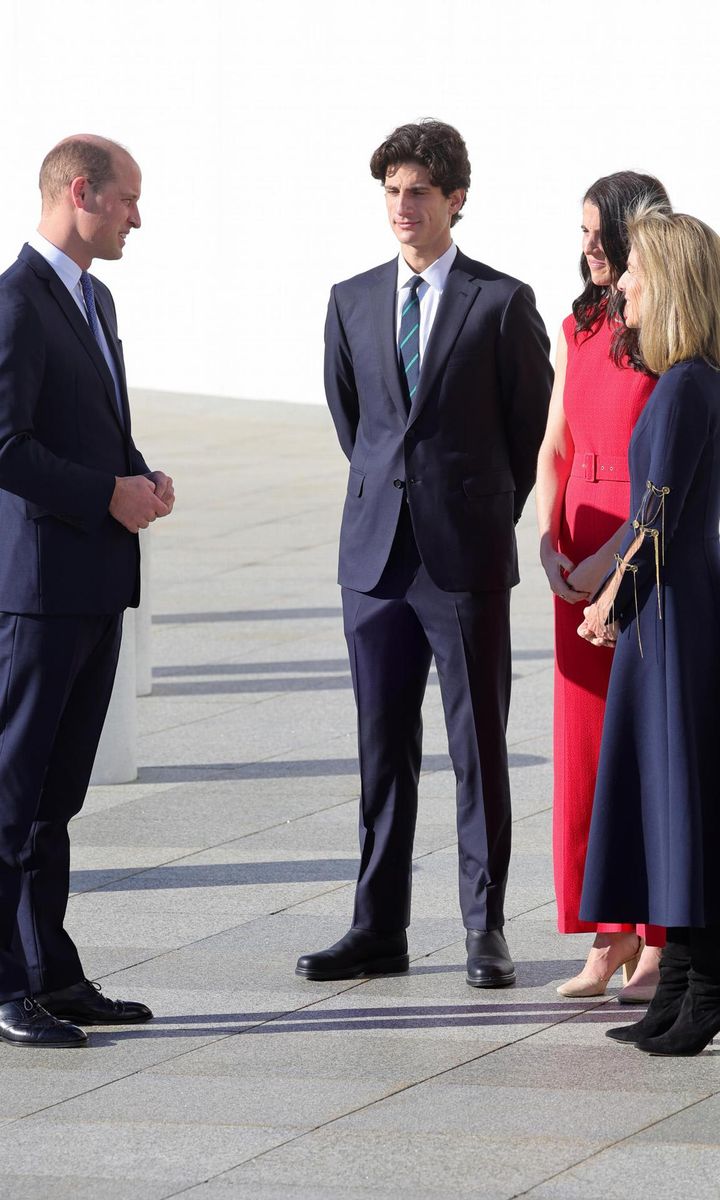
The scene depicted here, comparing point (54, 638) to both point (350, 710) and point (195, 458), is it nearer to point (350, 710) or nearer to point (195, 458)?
point (350, 710)

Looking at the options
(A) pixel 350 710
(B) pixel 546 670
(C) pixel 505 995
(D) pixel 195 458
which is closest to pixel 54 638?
(C) pixel 505 995

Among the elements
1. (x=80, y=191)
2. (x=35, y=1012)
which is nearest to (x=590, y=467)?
(x=80, y=191)

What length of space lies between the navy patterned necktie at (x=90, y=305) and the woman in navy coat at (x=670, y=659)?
1.31 metres

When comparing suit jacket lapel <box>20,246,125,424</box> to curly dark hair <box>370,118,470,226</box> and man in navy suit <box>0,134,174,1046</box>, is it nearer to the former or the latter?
man in navy suit <box>0,134,174,1046</box>

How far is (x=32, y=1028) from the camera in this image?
4.68 metres

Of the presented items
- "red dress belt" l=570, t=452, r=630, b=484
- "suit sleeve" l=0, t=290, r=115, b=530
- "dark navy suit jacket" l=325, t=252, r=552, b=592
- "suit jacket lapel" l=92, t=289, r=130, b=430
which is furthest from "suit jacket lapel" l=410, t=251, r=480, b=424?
"suit sleeve" l=0, t=290, r=115, b=530

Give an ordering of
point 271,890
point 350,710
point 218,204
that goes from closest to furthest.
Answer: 1. point 271,890
2. point 350,710
3. point 218,204

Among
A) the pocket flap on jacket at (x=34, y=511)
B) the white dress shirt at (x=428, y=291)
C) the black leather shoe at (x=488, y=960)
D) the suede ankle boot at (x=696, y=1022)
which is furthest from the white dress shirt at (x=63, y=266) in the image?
the suede ankle boot at (x=696, y=1022)

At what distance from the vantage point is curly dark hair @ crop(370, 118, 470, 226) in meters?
5.20

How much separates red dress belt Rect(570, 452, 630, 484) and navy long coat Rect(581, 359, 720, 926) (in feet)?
1.47

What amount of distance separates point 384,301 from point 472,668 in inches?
40.5

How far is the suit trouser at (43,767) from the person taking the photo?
4.73 meters

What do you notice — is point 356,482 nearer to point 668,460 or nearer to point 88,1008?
point 668,460

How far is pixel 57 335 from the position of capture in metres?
4.69
